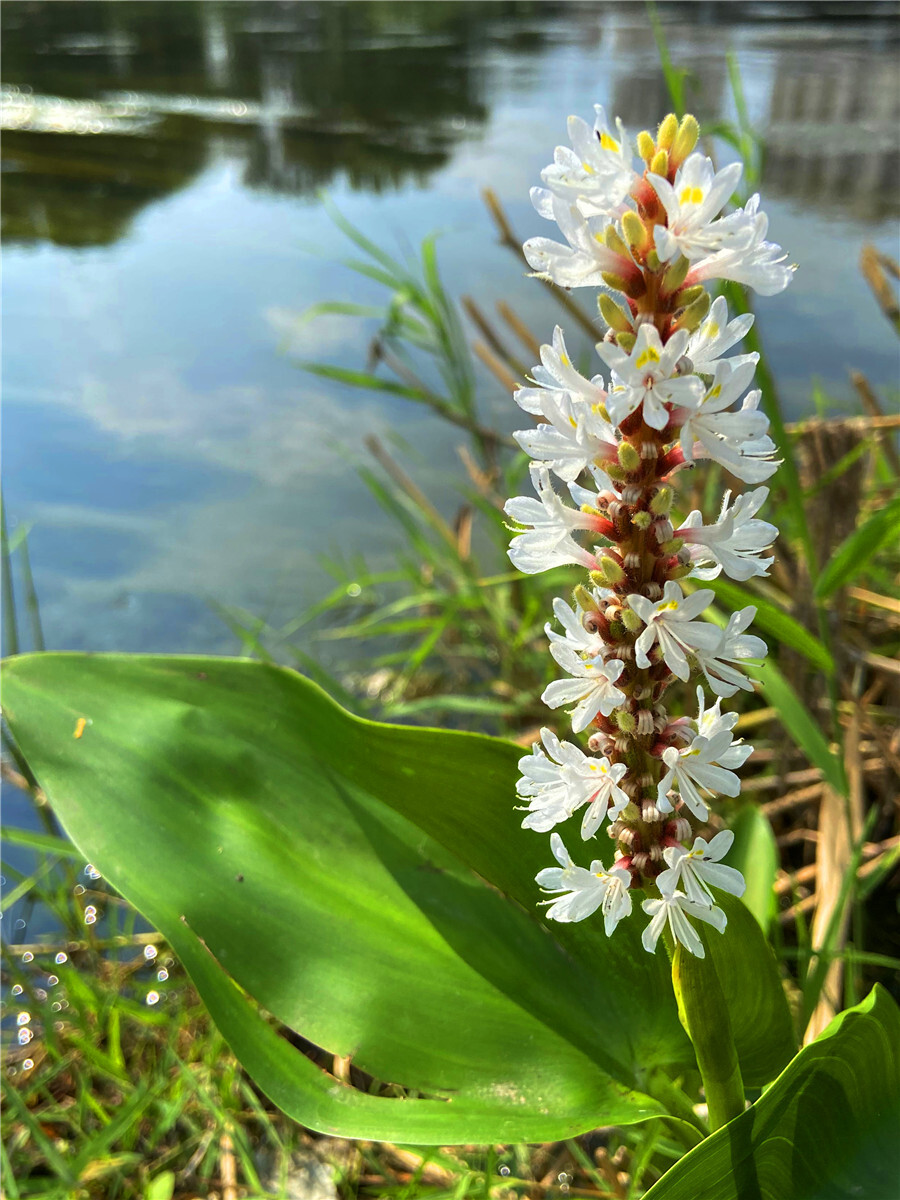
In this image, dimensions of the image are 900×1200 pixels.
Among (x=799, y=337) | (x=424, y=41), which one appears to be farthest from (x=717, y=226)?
(x=424, y=41)

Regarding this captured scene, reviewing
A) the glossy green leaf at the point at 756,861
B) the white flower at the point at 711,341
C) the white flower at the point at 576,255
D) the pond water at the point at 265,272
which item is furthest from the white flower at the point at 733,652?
the pond water at the point at 265,272

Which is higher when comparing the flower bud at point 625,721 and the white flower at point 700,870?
the flower bud at point 625,721

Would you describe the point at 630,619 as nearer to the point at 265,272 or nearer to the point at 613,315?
the point at 613,315

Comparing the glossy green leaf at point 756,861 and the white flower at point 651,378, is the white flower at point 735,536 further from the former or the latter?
the glossy green leaf at point 756,861

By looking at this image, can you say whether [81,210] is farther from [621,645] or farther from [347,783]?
[621,645]

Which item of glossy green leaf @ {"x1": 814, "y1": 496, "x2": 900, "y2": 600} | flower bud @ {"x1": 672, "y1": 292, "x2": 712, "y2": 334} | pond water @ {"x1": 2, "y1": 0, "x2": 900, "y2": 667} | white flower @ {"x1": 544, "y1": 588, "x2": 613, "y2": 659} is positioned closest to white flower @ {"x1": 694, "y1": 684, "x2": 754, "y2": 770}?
white flower @ {"x1": 544, "y1": 588, "x2": 613, "y2": 659}

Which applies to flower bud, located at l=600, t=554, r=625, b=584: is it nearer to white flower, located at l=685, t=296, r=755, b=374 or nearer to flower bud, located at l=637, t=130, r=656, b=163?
white flower, located at l=685, t=296, r=755, b=374
